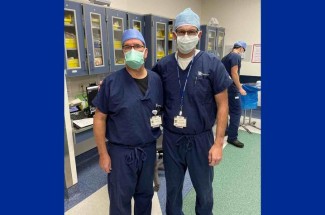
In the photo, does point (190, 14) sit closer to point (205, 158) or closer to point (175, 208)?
point (205, 158)

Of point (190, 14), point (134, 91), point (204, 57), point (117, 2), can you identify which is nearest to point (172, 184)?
point (134, 91)

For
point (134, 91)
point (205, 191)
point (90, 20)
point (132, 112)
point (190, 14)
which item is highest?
point (90, 20)

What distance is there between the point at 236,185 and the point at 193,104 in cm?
143

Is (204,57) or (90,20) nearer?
(204,57)

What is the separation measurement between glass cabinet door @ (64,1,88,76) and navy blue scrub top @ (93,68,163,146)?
1.31 metres

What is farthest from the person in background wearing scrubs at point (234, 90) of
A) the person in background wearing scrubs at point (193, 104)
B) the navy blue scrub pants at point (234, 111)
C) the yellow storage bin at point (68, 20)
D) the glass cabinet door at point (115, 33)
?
the yellow storage bin at point (68, 20)

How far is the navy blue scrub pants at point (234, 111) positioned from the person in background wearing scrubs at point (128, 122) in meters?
2.18

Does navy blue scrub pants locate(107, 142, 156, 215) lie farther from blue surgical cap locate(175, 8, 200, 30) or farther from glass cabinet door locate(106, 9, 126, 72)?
glass cabinet door locate(106, 9, 126, 72)

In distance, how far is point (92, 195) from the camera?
7.66 ft

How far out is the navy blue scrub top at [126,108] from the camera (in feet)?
Answer: 4.58

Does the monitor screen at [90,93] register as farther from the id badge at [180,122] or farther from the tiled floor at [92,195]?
the id badge at [180,122]

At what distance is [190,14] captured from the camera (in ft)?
4.86

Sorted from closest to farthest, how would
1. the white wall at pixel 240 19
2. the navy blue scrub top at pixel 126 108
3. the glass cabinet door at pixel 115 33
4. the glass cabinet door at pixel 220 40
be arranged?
the navy blue scrub top at pixel 126 108, the glass cabinet door at pixel 115 33, the white wall at pixel 240 19, the glass cabinet door at pixel 220 40

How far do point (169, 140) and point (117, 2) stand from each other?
272 cm
